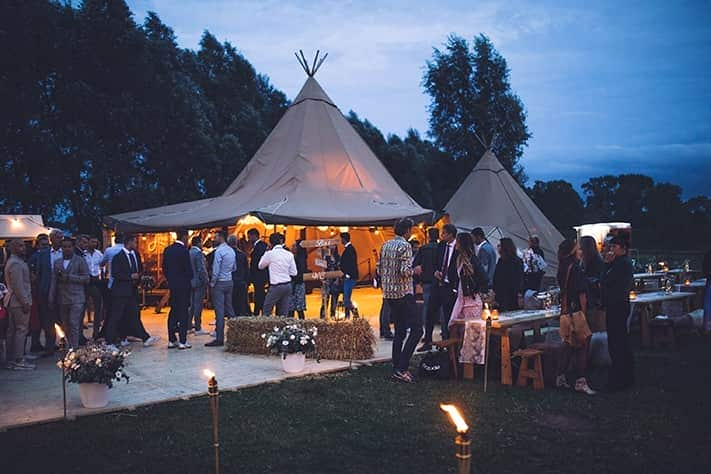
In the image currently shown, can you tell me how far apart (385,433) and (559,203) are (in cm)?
3058

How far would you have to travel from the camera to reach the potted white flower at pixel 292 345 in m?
6.50

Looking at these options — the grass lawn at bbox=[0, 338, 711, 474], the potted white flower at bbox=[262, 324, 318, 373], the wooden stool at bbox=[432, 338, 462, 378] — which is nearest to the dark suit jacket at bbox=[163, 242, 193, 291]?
the potted white flower at bbox=[262, 324, 318, 373]

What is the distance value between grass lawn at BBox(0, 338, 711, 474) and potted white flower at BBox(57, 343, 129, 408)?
307 millimetres

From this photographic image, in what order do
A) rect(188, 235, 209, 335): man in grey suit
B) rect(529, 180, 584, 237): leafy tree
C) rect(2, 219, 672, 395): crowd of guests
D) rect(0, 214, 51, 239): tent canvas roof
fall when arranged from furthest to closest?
rect(529, 180, 584, 237): leafy tree
rect(0, 214, 51, 239): tent canvas roof
rect(188, 235, 209, 335): man in grey suit
rect(2, 219, 672, 395): crowd of guests

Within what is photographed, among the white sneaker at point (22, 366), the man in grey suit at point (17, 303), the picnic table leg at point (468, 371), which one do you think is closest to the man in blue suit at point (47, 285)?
the man in grey suit at point (17, 303)

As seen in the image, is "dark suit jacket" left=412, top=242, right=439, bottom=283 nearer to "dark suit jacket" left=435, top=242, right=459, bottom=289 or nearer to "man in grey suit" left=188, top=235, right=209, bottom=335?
"dark suit jacket" left=435, top=242, right=459, bottom=289

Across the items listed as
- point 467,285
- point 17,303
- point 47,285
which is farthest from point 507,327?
point 47,285

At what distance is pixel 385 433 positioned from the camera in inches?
176

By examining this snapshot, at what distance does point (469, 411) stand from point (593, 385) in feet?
5.75

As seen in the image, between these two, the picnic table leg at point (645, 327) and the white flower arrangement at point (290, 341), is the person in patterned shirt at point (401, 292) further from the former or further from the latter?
the picnic table leg at point (645, 327)

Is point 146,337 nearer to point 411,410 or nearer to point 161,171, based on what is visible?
point 411,410

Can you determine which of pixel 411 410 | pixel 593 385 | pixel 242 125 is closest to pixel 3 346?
pixel 411 410

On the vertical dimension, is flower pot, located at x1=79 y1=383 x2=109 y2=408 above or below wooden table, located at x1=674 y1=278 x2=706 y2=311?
below

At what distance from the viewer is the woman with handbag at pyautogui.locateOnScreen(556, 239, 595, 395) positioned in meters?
5.70
